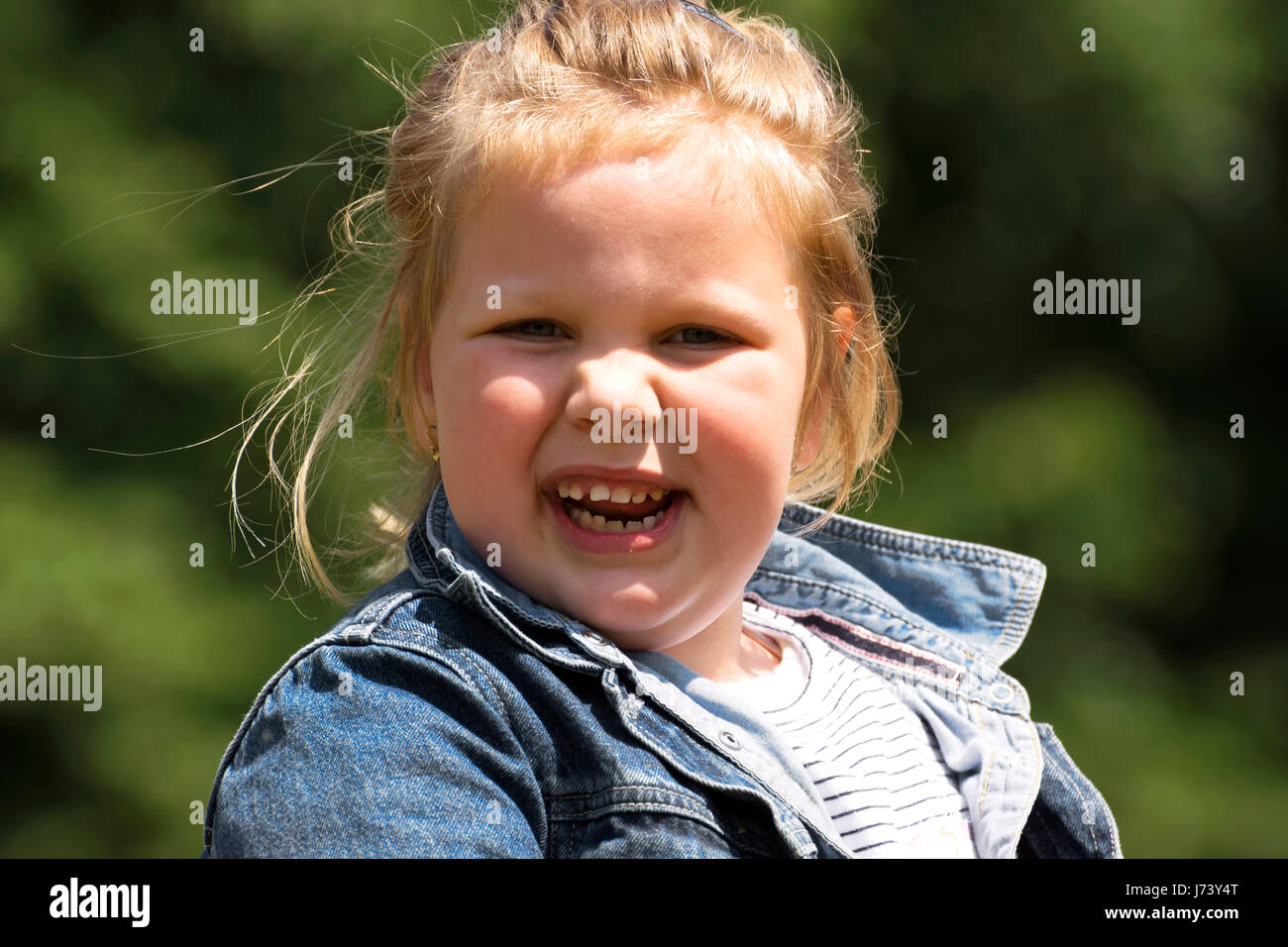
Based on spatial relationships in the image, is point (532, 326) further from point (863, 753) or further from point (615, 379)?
point (863, 753)

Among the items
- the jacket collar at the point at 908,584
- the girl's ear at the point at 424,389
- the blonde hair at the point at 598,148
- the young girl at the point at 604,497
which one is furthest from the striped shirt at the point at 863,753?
the girl's ear at the point at 424,389

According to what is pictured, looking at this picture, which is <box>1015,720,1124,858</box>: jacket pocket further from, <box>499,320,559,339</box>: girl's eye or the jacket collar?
<box>499,320,559,339</box>: girl's eye

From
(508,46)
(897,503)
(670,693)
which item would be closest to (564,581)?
(670,693)

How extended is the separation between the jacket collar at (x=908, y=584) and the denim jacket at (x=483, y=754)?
0.89ft

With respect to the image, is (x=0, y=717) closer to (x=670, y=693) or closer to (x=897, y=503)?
(x=897, y=503)

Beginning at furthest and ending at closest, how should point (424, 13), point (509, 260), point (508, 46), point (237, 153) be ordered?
1. point (237, 153)
2. point (424, 13)
3. point (508, 46)
4. point (509, 260)

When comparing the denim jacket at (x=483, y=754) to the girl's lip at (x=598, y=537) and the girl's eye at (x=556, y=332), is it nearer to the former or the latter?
the girl's lip at (x=598, y=537)

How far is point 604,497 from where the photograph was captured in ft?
3.85

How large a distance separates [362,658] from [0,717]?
2.25 meters

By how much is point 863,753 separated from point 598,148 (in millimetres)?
644

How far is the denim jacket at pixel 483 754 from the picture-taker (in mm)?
978

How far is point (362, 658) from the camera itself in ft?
3.49

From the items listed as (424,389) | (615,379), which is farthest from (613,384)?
(424,389)

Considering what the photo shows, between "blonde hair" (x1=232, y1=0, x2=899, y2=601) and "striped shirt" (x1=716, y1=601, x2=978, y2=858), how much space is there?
0.89 ft
